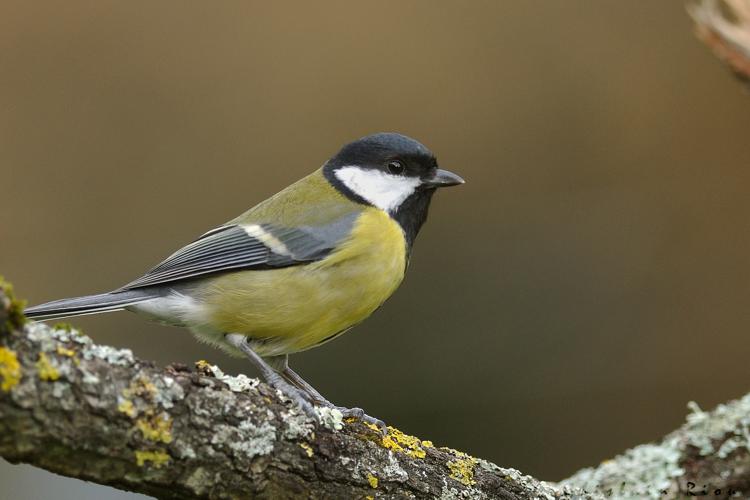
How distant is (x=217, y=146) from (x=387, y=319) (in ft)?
4.17

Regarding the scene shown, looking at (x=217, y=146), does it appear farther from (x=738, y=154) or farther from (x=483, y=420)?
(x=738, y=154)

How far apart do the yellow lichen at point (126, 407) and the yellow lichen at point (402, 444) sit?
0.65m

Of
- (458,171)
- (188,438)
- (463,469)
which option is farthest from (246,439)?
(458,171)

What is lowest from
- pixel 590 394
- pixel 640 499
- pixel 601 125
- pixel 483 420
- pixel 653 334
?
pixel 640 499

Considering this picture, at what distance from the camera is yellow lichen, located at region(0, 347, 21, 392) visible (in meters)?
1.26

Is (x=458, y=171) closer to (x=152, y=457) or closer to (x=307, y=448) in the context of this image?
(x=307, y=448)

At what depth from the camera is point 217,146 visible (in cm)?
431

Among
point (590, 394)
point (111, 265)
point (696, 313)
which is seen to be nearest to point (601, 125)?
point (696, 313)

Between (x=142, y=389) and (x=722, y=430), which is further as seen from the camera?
(x=722, y=430)

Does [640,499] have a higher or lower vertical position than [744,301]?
lower

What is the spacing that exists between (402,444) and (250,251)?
0.84 metres

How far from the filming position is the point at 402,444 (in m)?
1.92

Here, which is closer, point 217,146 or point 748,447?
point 748,447

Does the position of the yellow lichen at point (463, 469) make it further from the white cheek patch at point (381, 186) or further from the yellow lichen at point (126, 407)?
the white cheek patch at point (381, 186)
